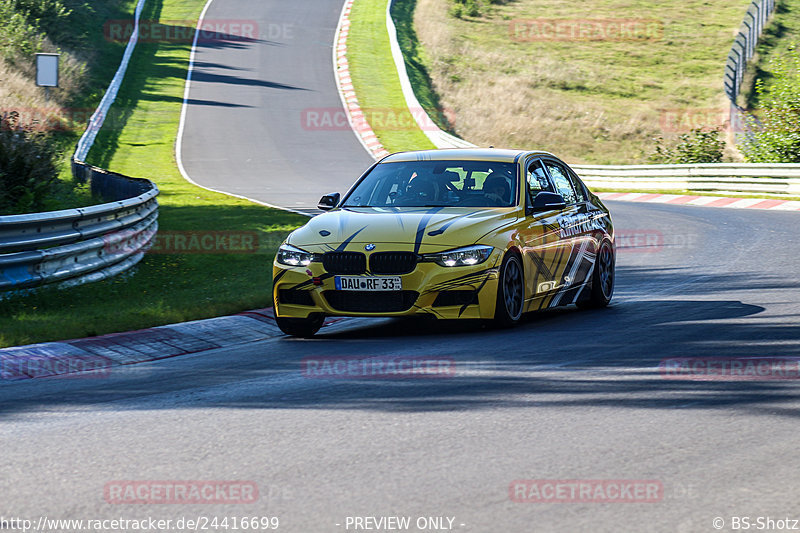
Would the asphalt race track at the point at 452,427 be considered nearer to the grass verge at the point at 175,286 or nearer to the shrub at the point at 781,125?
the grass verge at the point at 175,286

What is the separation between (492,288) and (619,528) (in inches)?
197

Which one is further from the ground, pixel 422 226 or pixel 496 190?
pixel 496 190

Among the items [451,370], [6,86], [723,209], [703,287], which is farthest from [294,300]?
[6,86]

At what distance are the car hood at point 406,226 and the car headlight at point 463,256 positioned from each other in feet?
0.22

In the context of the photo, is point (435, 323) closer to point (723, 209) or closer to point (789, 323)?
Result: point (789, 323)

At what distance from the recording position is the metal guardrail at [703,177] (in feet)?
93.2

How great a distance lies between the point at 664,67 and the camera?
2375 inches
